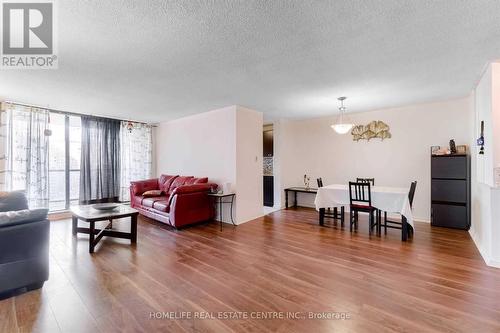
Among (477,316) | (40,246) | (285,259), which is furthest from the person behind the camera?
(285,259)

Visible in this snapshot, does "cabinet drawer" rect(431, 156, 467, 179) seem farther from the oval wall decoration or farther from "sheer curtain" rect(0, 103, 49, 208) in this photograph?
"sheer curtain" rect(0, 103, 49, 208)

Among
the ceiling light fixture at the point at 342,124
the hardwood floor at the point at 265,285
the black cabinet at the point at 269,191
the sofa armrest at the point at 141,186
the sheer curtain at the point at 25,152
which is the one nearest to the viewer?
the hardwood floor at the point at 265,285

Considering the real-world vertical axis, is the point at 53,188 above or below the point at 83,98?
below

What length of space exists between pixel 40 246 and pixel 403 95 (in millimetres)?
5608

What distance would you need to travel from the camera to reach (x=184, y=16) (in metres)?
1.92

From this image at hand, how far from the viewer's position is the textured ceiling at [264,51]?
1.86 meters

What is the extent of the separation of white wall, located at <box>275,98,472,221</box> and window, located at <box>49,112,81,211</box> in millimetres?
5119

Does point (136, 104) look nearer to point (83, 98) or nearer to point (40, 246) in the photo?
point (83, 98)

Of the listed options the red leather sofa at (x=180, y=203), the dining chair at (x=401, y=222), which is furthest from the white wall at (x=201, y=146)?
the dining chair at (x=401, y=222)

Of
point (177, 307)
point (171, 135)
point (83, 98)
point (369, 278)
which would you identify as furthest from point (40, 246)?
point (171, 135)

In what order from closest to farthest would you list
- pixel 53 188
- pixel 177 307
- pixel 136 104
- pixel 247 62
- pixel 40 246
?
pixel 177 307
pixel 40 246
pixel 247 62
pixel 136 104
pixel 53 188

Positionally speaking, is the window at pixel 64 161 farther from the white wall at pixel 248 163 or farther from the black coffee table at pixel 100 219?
the white wall at pixel 248 163

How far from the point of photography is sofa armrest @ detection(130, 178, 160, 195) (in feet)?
18.7

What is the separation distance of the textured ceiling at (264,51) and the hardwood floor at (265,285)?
8.02ft
